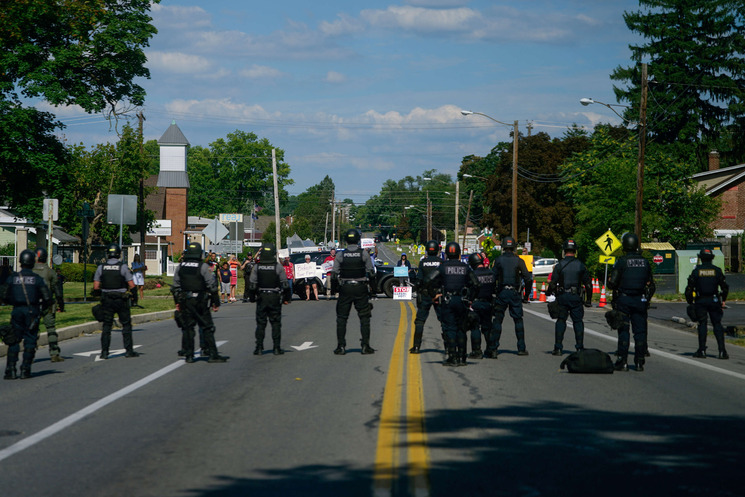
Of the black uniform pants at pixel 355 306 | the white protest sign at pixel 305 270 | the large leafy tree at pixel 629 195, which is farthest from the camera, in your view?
the large leafy tree at pixel 629 195

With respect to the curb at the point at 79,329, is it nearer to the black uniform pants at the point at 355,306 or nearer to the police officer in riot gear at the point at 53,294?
the police officer in riot gear at the point at 53,294

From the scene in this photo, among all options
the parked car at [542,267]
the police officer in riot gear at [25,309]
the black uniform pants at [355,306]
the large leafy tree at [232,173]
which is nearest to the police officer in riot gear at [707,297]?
the black uniform pants at [355,306]

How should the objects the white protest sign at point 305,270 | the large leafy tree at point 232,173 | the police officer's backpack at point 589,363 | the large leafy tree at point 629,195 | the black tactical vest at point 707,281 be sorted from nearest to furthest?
1. the police officer's backpack at point 589,363
2. the black tactical vest at point 707,281
3. the white protest sign at point 305,270
4. the large leafy tree at point 629,195
5. the large leafy tree at point 232,173

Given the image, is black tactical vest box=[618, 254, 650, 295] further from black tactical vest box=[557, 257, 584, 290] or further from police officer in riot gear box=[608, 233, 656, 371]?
black tactical vest box=[557, 257, 584, 290]

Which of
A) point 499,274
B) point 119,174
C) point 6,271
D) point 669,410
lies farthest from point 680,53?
point 669,410

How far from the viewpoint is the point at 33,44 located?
→ 114ft

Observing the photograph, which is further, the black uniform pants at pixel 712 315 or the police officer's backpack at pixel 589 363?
the black uniform pants at pixel 712 315

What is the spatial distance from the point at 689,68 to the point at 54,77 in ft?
178

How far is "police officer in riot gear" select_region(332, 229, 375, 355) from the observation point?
47.0 ft

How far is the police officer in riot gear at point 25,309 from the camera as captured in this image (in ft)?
39.1

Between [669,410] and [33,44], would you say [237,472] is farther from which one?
[33,44]

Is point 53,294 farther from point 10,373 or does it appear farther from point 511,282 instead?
point 511,282

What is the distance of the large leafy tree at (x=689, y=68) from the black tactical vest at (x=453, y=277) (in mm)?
59774

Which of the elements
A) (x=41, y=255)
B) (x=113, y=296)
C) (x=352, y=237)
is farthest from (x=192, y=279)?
(x=352, y=237)
